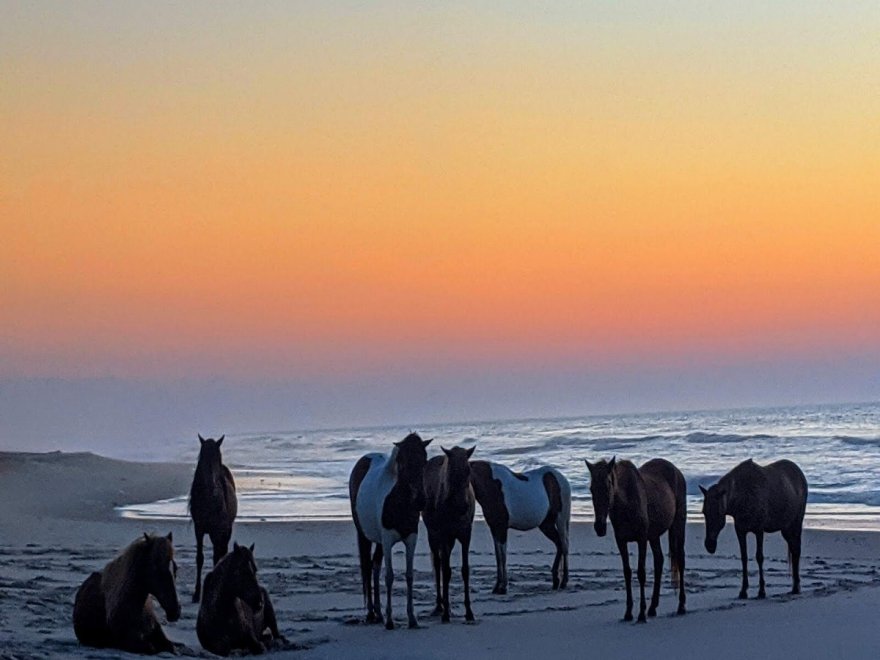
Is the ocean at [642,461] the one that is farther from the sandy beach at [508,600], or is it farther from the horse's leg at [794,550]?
the horse's leg at [794,550]

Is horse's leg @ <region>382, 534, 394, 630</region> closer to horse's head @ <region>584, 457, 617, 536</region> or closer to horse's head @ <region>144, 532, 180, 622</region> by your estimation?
horse's head @ <region>584, 457, 617, 536</region>

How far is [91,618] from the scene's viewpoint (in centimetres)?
923

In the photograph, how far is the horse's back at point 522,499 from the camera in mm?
14789

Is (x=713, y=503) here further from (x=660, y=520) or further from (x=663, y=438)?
(x=663, y=438)

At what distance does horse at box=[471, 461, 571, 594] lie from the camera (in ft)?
47.8

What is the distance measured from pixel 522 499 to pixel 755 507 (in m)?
2.93

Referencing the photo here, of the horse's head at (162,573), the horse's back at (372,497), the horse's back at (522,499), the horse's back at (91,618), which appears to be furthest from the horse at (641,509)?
the horse's back at (91,618)

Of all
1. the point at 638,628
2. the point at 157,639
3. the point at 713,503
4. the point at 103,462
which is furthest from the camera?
the point at 103,462

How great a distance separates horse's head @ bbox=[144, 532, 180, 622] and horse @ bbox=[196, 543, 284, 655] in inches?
25.5

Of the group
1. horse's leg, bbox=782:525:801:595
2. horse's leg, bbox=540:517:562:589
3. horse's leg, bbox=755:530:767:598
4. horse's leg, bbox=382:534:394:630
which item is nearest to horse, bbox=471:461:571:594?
horse's leg, bbox=540:517:562:589

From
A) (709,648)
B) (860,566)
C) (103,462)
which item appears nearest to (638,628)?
(709,648)

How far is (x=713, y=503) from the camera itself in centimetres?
1323

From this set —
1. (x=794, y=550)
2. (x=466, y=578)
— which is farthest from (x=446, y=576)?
(x=794, y=550)

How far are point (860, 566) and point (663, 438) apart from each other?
39152mm
